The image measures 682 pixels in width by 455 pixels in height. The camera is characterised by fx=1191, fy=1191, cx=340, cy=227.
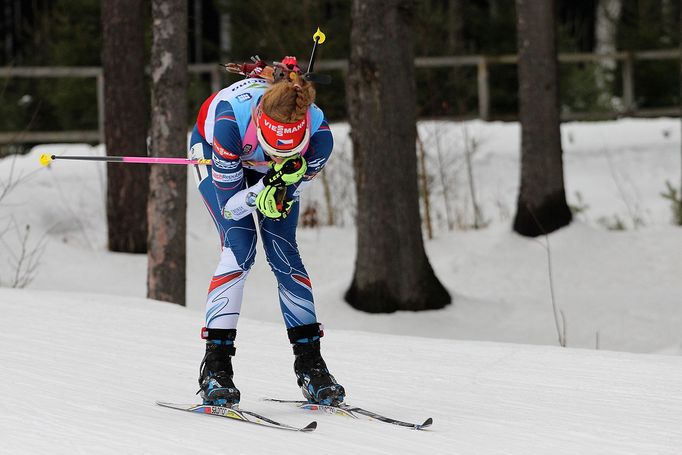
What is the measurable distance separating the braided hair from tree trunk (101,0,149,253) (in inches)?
→ 277

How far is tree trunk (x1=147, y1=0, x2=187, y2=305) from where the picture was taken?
9031 millimetres

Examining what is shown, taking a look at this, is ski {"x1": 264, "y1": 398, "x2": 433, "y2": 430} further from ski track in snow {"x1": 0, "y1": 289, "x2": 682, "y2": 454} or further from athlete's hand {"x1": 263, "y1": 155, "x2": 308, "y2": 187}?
athlete's hand {"x1": 263, "y1": 155, "x2": 308, "y2": 187}

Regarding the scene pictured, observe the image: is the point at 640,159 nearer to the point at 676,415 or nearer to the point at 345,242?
the point at 345,242

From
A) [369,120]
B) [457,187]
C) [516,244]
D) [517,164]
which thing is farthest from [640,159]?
[369,120]

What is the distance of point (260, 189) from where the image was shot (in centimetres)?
495

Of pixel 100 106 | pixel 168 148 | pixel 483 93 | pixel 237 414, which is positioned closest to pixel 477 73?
pixel 483 93

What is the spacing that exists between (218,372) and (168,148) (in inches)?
168

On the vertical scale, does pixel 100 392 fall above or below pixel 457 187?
below

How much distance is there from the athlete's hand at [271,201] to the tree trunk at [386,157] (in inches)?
200

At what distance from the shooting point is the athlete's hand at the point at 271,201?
489 centimetres

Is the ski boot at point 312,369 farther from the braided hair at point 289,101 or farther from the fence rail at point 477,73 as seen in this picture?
the fence rail at point 477,73

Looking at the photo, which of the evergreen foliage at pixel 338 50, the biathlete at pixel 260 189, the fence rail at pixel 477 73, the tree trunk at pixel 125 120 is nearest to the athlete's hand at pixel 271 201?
the biathlete at pixel 260 189

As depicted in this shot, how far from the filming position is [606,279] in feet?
36.9

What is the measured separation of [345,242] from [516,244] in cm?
199
